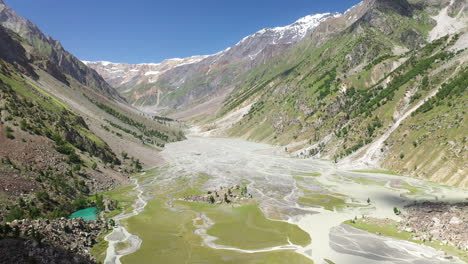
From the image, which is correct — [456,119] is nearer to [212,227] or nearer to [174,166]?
[212,227]

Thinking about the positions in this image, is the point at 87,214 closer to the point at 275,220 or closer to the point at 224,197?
the point at 224,197

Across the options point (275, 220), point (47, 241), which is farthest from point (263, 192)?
point (47, 241)

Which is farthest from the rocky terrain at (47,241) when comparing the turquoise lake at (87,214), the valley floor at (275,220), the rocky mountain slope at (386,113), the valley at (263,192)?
the rocky mountain slope at (386,113)

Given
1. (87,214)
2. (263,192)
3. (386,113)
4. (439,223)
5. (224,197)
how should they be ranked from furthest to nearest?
1. (386,113)
2. (263,192)
3. (224,197)
4. (87,214)
5. (439,223)

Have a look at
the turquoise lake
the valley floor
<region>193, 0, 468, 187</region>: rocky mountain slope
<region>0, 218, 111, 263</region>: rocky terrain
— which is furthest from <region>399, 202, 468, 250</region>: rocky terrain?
the turquoise lake

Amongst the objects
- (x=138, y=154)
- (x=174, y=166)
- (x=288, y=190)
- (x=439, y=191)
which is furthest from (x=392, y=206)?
(x=138, y=154)

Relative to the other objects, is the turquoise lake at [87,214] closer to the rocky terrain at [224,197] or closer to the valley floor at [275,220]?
the valley floor at [275,220]
